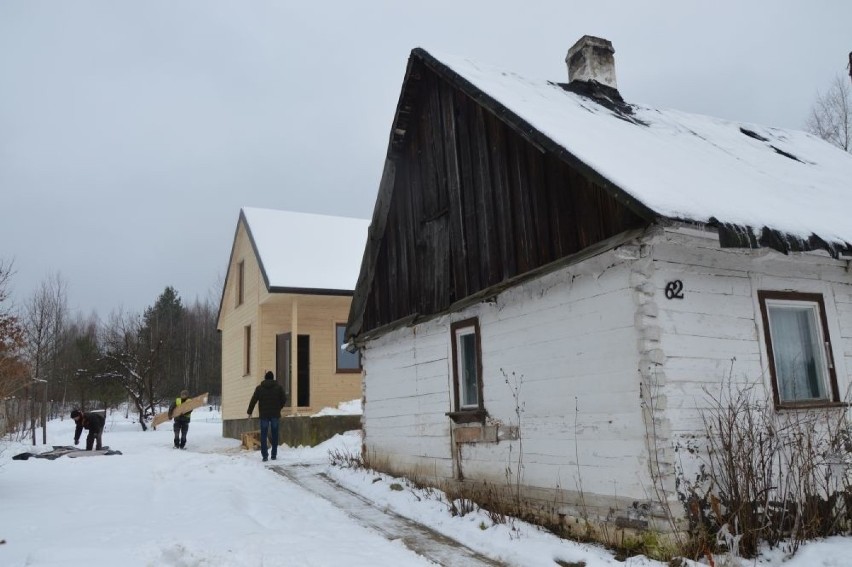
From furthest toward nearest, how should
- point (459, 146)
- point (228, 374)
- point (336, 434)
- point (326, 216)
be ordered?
point (326, 216)
point (228, 374)
point (336, 434)
point (459, 146)

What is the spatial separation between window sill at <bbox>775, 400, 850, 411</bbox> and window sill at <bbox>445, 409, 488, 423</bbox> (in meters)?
3.45

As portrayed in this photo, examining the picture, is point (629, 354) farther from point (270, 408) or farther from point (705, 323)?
point (270, 408)

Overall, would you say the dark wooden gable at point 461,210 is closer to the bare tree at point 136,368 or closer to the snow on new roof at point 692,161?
the snow on new roof at point 692,161

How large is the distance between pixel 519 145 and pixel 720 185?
236cm

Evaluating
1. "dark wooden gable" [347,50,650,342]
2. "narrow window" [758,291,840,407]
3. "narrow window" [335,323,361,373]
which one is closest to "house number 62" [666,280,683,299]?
"dark wooden gable" [347,50,650,342]

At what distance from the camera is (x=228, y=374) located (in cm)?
2330

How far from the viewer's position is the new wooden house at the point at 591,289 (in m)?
6.12

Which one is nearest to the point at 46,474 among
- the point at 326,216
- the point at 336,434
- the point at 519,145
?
the point at 336,434

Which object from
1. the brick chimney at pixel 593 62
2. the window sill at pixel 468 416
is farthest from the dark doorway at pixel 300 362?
the brick chimney at pixel 593 62

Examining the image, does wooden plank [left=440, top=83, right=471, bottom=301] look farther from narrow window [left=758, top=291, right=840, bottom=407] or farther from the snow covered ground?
narrow window [left=758, top=291, right=840, bottom=407]

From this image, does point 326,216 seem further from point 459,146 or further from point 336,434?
point 459,146

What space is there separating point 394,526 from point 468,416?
1766mm

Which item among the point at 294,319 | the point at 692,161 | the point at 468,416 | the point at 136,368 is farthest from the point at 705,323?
the point at 136,368

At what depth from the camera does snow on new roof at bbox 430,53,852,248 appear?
630cm
